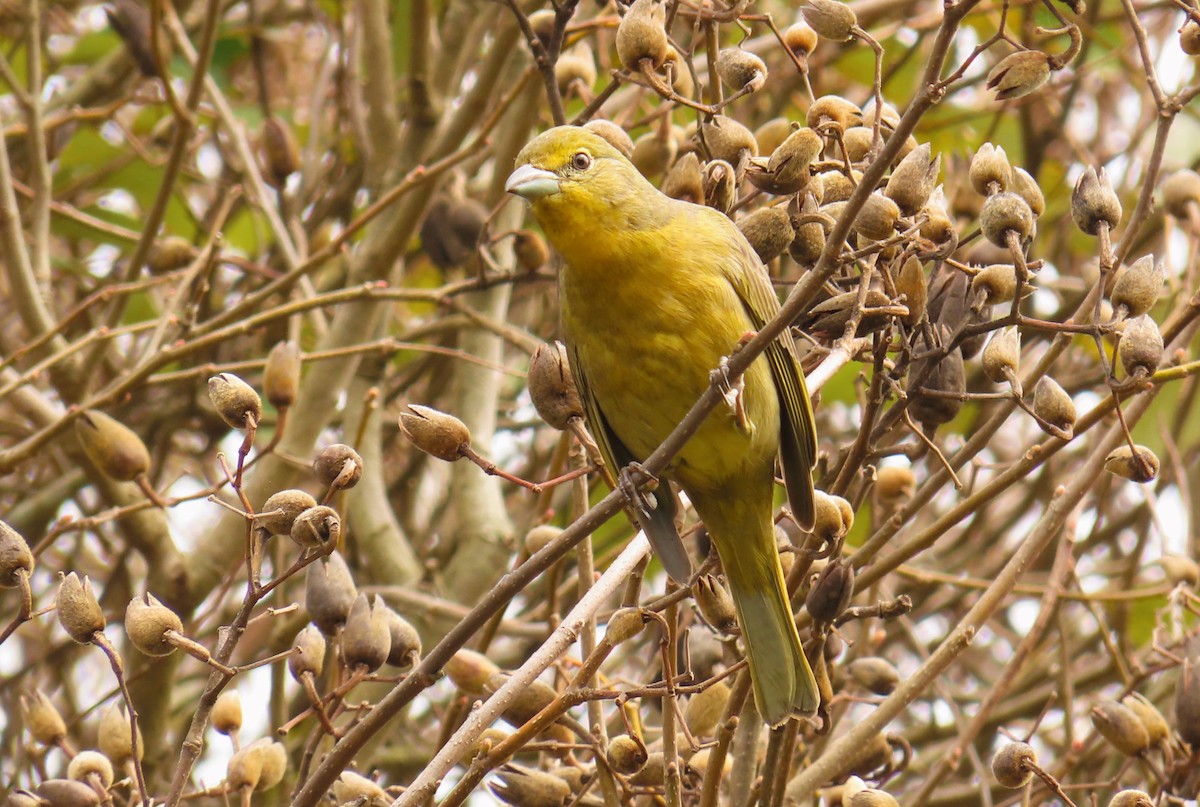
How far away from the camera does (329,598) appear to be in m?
2.36

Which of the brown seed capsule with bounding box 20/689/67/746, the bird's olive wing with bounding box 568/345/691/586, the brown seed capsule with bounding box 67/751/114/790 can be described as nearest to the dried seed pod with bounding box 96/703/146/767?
the brown seed capsule with bounding box 67/751/114/790

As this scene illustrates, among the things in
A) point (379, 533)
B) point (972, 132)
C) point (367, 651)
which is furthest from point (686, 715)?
point (972, 132)

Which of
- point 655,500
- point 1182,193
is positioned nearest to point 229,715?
point 655,500

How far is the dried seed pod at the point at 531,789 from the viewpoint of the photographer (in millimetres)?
2359

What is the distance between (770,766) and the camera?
233 centimetres

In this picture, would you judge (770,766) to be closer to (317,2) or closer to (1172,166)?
(1172,166)

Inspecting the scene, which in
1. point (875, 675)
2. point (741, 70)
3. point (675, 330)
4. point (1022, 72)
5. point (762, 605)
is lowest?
point (875, 675)

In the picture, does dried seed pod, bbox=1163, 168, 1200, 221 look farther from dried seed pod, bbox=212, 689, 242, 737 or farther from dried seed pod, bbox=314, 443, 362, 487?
dried seed pod, bbox=212, 689, 242, 737

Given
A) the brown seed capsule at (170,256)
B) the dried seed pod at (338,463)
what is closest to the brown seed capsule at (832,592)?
the dried seed pod at (338,463)

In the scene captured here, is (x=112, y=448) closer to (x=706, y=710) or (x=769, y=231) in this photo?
(x=706, y=710)

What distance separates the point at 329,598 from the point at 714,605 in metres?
0.64

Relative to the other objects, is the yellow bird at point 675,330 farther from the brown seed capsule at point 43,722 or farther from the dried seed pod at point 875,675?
the brown seed capsule at point 43,722

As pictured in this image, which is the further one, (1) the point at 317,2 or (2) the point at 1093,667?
(1) the point at 317,2

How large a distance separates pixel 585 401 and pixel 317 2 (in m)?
2.83
